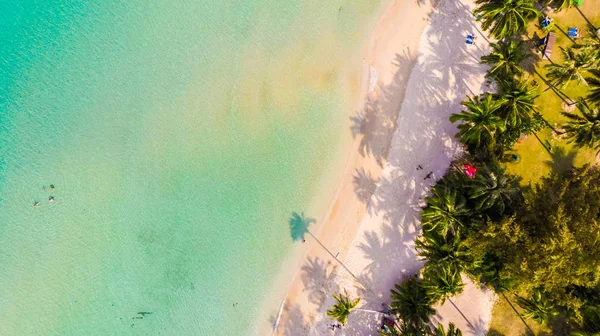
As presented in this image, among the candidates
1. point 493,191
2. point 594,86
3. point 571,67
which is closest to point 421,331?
point 493,191

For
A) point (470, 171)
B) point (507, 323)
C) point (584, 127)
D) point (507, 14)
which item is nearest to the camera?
point (507, 14)

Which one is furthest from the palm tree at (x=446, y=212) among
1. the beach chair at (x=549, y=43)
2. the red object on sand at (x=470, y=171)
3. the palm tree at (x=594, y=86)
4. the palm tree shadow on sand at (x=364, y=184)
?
the beach chair at (x=549, y=43)

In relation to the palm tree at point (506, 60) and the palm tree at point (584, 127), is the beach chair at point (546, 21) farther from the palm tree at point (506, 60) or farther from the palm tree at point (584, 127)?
the palm tree at point (584, 127)

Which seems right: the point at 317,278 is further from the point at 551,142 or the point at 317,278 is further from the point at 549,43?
the point at 549,43

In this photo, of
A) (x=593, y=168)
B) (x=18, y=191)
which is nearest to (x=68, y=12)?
(x=18, y=191)

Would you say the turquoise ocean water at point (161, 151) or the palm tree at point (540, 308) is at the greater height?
the turquoise ocean water at point (161, 151)

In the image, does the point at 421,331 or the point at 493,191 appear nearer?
the point at 493,191

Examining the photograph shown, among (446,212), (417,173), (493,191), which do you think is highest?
(417,173)
